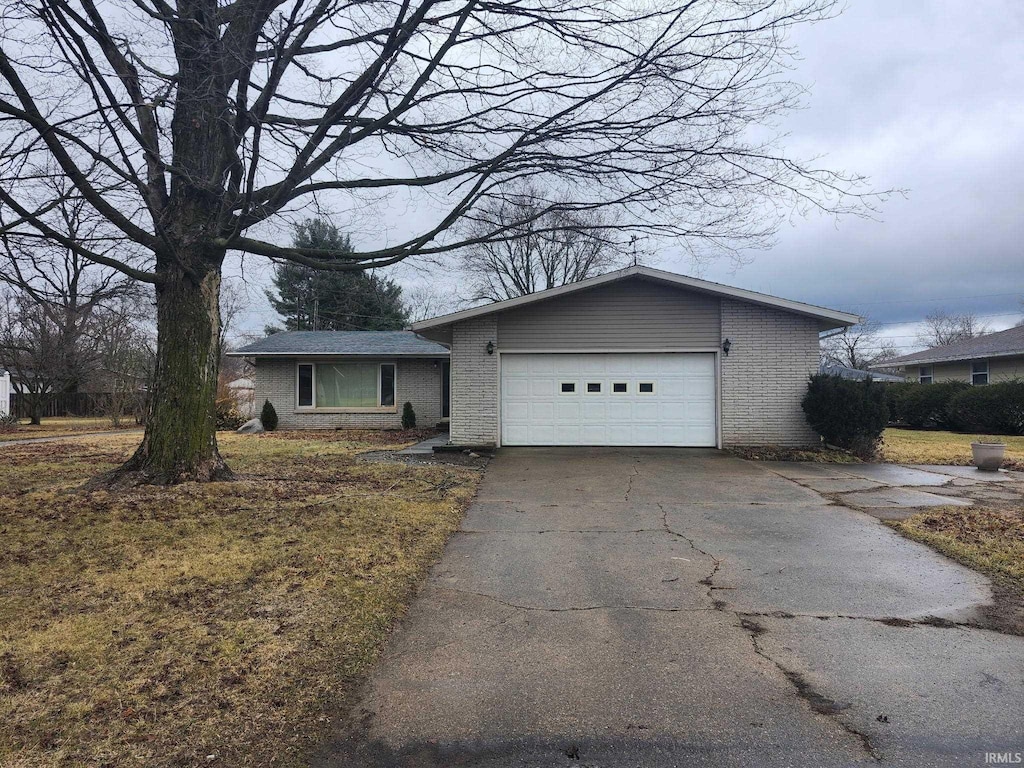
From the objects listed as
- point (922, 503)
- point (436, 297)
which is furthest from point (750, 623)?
point (436, 297)

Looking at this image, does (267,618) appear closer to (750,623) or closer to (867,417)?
(750,623)

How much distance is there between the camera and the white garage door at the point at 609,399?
12.9 metres

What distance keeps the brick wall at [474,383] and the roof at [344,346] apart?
4.48 metres

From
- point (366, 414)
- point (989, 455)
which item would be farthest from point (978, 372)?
point (366, 414)

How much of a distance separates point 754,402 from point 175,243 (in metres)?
10.9

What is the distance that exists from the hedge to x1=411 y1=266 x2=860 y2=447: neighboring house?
8.88 metres

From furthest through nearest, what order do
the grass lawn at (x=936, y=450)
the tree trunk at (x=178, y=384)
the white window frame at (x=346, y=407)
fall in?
the white window frame at (x=346, y=407) < the grass lawn at (x=936, y=450) < the tree trunk at (x=178, y=384)

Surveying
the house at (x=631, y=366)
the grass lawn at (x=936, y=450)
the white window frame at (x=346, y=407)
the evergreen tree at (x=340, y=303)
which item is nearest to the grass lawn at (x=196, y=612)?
the house at (x=631, y=366)

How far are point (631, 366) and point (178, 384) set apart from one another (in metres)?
8.66

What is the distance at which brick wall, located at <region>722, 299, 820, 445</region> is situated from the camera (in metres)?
12.5

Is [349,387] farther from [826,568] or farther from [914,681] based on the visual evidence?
[914,681]

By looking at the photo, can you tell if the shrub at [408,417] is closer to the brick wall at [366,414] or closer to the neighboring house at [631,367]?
the brick wall at [366,414]

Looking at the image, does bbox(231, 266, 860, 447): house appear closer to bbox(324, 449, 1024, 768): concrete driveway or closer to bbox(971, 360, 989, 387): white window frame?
bbox(324, 449, 1024, 768): concrete driveway

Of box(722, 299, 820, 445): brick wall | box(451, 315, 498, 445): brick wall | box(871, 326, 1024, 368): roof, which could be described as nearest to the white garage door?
box(451, 315, 498, 445): brick wall
